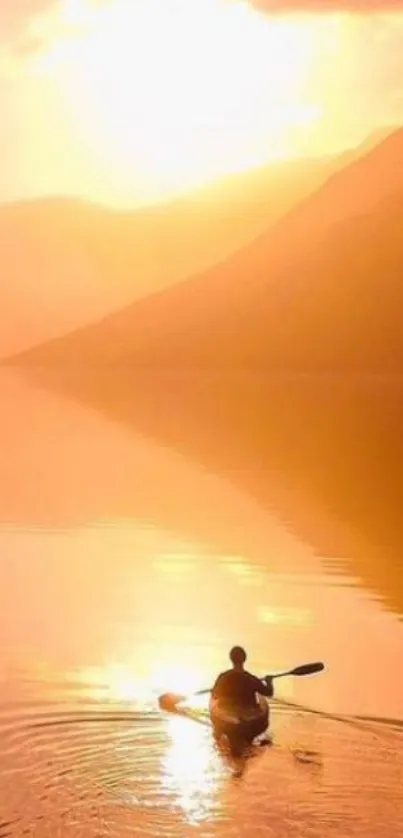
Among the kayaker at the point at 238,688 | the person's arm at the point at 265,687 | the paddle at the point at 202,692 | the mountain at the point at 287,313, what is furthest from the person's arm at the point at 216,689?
the mountain at the point at 287,313

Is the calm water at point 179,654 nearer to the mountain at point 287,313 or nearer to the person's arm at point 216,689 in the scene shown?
the person's arm at point 216,689

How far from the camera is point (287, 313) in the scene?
47250 mm

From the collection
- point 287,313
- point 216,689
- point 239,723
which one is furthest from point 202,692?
point 287,313

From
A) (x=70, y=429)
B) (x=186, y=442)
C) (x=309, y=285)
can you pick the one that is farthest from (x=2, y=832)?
(x=309, y=285)

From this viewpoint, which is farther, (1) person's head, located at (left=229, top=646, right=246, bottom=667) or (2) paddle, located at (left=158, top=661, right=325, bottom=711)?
(2) paddle, located at (left=158, top=661, right=325, bottom=711)

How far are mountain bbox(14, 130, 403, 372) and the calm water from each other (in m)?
30.3

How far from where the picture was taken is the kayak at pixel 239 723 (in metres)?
5.12

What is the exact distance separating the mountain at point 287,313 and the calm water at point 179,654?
30258 millimetres

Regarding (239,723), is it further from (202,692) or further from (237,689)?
(202,692)

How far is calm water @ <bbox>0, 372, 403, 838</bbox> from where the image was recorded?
14.6 ft

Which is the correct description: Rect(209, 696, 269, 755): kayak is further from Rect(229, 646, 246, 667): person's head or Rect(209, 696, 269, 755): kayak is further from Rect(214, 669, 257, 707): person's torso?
Rect(229, 646, 246, 667): person's head

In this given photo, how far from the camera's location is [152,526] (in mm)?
10047

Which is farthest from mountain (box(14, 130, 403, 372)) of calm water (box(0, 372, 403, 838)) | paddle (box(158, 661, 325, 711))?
paddle (box(158, 661, 325, 711))

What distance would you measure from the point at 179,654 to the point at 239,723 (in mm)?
1263
